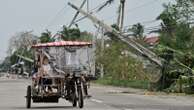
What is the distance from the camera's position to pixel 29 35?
472ft

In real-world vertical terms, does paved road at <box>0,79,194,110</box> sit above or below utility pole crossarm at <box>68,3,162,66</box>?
below

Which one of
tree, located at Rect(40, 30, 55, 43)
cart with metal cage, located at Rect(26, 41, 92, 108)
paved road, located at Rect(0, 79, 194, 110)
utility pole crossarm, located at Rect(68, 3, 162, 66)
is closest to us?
cart with metal cage, located at Rect(26, 41, 92, 108)

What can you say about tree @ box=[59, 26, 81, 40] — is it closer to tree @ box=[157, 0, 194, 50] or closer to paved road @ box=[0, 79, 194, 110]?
tree @ box=[157, 0, 194, 50]

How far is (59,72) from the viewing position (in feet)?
68.3

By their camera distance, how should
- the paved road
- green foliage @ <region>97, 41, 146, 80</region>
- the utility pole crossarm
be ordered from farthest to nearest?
green foliage @ <region>97, 41, 146, 80</region>
the utility pole crossarm
the paved road

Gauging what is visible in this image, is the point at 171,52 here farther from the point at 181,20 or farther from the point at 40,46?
the point at 40,46

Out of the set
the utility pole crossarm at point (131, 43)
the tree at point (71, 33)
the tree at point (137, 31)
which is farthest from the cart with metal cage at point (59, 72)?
the tree at point (71, 33)

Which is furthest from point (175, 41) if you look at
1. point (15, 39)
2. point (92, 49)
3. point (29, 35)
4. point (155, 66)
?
point (15, 39)

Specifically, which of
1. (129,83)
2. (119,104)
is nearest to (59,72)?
(119,104)

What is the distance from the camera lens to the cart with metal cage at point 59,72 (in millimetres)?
20594

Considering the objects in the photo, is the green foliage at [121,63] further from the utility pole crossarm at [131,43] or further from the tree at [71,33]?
the tree at [71,33]

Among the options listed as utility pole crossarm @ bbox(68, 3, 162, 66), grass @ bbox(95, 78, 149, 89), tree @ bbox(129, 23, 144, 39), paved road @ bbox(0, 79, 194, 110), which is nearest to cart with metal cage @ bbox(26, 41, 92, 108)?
paved road @ bbox(0, 79, 194, 110)

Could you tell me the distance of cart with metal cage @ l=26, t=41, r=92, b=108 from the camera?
2059 cm

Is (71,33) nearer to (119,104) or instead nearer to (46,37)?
(46,37)
